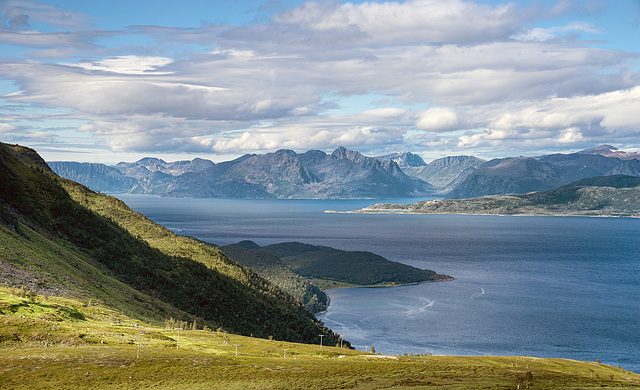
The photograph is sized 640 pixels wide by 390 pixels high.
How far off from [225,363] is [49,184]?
373ft

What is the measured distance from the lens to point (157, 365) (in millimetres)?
51750

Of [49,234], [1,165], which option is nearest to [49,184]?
[1,165]

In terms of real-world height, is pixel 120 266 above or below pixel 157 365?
above

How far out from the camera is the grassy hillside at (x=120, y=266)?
3460 inches

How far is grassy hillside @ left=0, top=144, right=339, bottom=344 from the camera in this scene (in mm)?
87875

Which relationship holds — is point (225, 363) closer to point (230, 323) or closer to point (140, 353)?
point (140, 353)

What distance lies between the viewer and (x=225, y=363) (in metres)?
57.2

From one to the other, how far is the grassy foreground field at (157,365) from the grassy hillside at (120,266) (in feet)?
53.3

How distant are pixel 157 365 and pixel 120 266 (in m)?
80.2

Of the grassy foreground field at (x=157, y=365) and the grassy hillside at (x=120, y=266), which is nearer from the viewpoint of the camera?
the grassy foreground field at (x=157, y=365)

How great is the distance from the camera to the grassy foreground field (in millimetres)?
→ 46647

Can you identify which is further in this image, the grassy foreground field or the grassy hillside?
the grassy hillside

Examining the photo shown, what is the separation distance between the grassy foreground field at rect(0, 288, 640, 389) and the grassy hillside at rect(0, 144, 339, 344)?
1625 centimetres

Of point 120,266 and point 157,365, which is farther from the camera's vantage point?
point 120,266
